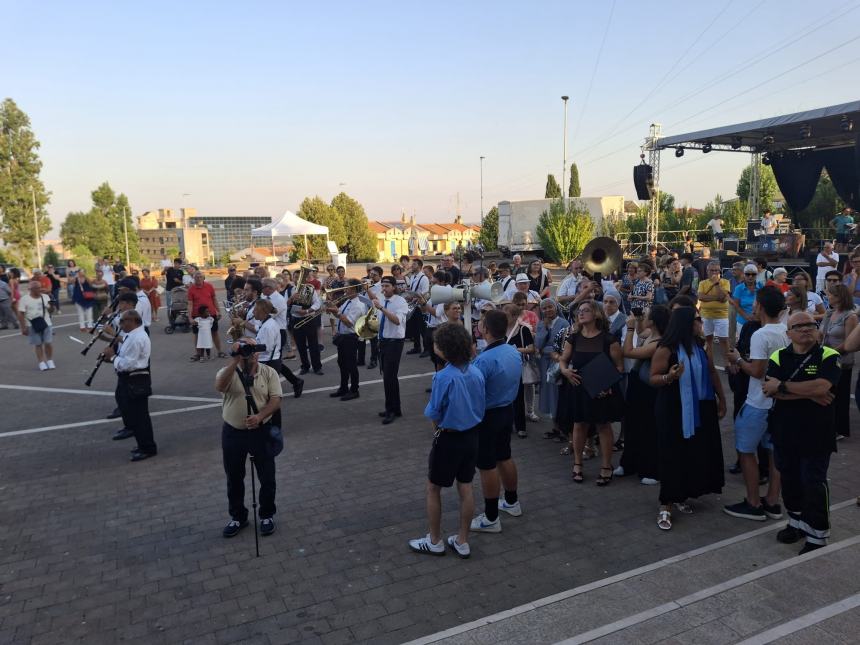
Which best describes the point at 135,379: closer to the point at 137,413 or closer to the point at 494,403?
the point at 137,413

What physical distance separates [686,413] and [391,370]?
3982mm

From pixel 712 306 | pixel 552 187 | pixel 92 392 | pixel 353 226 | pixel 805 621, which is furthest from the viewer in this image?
pixel 552 187

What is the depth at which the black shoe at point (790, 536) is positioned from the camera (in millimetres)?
4281

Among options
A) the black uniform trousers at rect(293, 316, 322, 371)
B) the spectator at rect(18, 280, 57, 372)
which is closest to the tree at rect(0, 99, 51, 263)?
the spectator at rect(18, 280, 57, 372)

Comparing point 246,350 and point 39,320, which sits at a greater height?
point 246,350

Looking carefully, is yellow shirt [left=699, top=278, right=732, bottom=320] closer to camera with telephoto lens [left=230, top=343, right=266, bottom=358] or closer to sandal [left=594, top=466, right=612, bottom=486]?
sandal [left=594, top=466, right=612, bottom=486]

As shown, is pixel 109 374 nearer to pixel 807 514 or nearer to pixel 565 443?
pixel 565 443

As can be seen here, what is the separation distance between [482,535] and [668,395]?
180 cm

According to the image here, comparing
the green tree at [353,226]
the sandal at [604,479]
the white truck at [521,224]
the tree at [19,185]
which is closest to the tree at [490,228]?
the green tree at [353,226]

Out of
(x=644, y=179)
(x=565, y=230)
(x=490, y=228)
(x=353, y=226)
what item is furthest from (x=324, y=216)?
(x=644, y=179)

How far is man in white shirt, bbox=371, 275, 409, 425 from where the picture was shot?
7812 mm

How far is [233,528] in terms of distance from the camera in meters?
4.87

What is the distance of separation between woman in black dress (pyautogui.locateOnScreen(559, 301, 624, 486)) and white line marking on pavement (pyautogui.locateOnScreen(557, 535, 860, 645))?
6.04ft

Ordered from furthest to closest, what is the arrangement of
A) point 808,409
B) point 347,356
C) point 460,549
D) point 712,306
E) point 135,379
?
point 712,306 < point 347,356 < point 135,379 < point 460,549 < point 808,409
